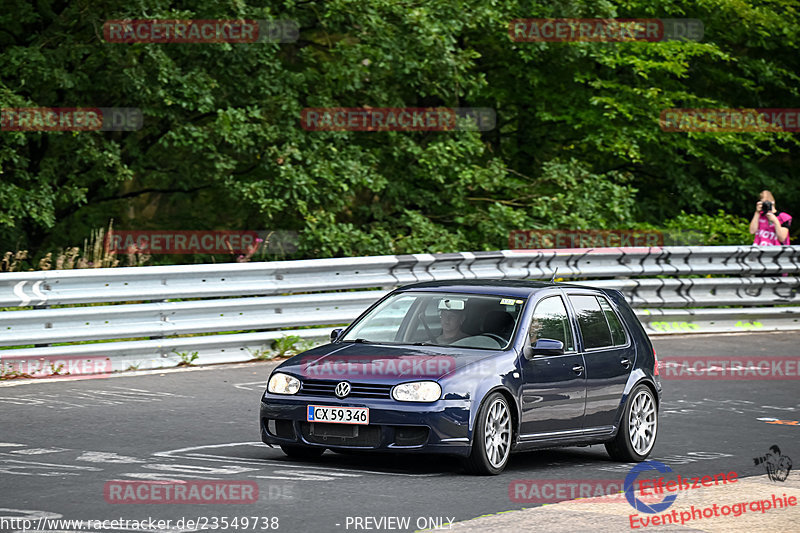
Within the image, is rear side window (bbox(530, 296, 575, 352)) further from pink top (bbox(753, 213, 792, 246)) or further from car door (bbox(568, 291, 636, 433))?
pink top (bbox(753, 213, 792, 246))

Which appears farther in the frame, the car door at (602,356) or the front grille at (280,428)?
the car door at (602,356)

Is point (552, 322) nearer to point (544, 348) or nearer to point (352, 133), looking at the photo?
point (544, 348)

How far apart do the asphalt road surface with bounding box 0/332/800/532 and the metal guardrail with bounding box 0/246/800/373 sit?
0.48 metres

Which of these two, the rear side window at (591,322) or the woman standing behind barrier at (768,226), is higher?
the woman standing behind barrier at (768,226)

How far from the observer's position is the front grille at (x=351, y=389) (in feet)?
29.1

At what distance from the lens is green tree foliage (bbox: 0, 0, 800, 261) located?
21.3m

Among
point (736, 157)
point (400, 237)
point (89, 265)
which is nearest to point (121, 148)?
point (400, 237)

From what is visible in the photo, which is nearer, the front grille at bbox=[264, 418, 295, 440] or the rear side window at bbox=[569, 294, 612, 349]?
the front grille at bbox=[264, 418, 295, 440]

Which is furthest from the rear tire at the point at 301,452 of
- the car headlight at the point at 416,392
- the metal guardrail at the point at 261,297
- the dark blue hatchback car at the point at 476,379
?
the metal guardrail at the point at 261,297

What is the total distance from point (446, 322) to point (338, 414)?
4.37 feet

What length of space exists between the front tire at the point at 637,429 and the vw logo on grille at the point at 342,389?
236 centimetres

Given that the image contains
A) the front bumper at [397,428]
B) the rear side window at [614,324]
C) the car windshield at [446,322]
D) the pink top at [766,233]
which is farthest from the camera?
the pink top at [766,233]

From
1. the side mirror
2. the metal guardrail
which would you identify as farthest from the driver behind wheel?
the metal guardrail

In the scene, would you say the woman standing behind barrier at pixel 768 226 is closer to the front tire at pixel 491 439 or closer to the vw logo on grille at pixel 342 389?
the front tire at pixel 491 439
